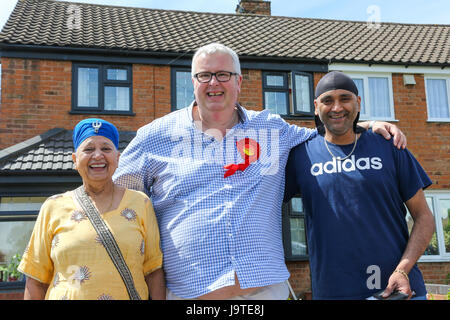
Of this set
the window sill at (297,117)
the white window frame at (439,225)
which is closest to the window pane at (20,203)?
the window sill at (297,117)

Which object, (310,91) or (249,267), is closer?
(249,267)

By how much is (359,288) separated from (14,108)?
32.4 ft

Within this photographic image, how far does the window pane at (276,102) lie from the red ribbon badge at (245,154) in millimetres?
9224

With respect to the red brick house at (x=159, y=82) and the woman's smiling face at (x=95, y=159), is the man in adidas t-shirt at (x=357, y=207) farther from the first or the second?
the red brick house at (x=159, y=82)

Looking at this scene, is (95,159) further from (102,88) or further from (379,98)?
(379,98)

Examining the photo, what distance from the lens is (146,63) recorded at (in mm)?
11547

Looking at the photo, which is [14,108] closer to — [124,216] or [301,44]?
[301,44]

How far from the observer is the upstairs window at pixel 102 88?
1111 centimetres

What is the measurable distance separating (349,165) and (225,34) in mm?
11359

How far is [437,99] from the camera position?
1321 centimetres

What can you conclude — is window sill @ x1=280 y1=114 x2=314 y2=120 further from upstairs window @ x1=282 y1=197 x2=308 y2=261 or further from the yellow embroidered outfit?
the yellow embroidered outfit

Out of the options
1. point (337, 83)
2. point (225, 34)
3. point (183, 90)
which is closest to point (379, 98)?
point (225, 34)

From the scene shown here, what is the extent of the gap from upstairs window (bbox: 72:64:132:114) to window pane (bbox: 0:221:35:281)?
9.83 feet

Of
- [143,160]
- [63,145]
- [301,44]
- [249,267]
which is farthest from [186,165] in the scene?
[301,44]
